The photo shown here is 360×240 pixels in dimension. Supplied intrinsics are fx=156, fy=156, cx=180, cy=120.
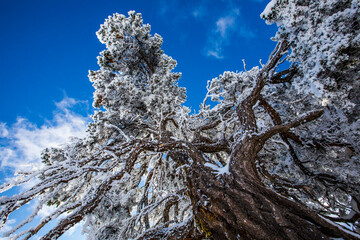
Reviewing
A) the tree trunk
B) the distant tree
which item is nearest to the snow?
the distant tree

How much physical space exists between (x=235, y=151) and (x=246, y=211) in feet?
3.49

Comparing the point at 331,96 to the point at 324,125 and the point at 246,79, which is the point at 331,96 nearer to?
the point at 324,125

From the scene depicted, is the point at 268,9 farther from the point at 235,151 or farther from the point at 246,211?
the point at 246,211

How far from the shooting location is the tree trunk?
1.58 metres

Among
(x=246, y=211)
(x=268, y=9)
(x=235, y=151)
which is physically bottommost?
(x=246, y=211)

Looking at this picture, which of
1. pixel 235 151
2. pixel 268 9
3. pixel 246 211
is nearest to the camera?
pixel 246 211

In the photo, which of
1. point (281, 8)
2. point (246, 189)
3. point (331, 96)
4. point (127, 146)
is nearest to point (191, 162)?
point (246, 189)

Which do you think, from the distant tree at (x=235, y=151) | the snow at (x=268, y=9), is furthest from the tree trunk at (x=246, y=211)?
the snow at (x=268, y=9)

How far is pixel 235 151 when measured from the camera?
2732mm

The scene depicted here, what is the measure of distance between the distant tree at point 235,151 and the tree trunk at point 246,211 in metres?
0.01

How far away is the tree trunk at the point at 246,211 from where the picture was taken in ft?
5.19

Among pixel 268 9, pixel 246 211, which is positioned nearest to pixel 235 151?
pixel 246 211

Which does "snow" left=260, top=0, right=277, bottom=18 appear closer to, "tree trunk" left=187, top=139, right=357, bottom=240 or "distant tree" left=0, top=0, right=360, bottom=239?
"distant tree" left=0, top=0, right=360, bottom=239

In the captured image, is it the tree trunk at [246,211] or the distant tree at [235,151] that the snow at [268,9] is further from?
the tree trunk at [246,211]
